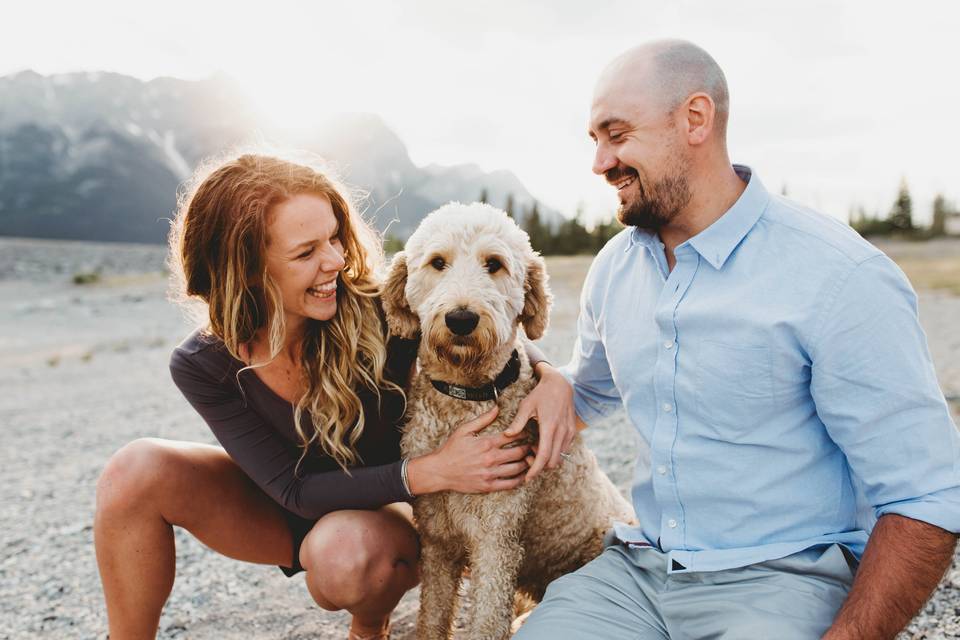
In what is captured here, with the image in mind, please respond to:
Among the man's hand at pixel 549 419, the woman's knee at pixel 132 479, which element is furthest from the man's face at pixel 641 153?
the woman's knee at pixel 132 479

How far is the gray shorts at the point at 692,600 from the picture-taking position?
212 centimetres

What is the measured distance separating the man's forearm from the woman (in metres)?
1.15

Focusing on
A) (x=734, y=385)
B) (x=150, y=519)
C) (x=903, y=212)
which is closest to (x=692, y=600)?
(x=734, y=385)

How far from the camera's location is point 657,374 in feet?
7.75

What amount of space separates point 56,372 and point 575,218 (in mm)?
37045

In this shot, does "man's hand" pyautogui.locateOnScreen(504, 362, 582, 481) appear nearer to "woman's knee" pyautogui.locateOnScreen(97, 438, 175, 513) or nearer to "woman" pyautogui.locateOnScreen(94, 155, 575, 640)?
"woman" pyautogui.locateOnScreen(94, 155, 575, 640)

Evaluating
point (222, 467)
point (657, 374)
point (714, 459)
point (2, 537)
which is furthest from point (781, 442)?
point (2, 537)

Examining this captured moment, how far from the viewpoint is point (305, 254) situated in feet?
9.50

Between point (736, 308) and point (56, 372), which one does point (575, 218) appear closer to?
point (56, 372)

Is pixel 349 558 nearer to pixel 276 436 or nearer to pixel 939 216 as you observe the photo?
pixel 276 436

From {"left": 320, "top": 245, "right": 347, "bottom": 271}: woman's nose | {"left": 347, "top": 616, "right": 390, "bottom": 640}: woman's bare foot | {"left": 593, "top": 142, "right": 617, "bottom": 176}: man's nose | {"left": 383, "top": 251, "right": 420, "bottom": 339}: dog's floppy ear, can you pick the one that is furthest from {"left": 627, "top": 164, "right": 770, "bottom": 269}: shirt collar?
{"left": 347, "top": 616, "right": 390, "bottom": 640}: woman's bare foot

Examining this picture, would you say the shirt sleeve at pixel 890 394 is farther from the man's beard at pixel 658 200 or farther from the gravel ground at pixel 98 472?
the gravel ground at pixel 98 472

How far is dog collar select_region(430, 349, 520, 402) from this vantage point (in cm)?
283

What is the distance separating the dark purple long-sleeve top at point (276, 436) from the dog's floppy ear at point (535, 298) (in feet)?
2.21
